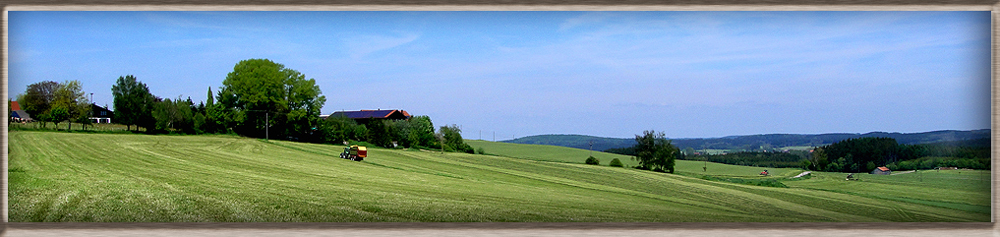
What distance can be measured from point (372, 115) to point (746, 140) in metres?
5.65

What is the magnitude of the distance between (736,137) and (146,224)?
787cm

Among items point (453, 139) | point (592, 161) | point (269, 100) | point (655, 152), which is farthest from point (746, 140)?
point (269, 100)

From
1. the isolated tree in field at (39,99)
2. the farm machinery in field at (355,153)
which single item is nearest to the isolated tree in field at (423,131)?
the farm machinery in field at (355,153)

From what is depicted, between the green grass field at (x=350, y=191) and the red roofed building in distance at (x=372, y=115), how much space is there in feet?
1.93

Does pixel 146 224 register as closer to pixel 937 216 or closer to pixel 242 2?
pixel 242 2

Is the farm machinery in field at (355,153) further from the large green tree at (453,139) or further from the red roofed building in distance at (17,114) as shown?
the red roofed building in distance at (17,114)

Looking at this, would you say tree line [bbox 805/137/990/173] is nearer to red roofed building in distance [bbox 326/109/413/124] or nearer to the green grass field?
the green grass field

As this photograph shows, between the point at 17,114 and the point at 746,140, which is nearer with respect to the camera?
the point at 17,114

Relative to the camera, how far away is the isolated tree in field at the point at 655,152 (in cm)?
819

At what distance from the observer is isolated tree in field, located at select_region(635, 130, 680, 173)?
8188 mm

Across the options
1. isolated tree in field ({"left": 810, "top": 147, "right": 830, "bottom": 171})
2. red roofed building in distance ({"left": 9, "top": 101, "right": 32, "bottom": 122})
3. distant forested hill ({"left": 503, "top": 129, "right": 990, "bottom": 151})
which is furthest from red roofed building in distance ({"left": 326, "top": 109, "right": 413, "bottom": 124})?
isolated tree in field ({"left": 810, "top": 147, "right": 830, "bottom": 171})

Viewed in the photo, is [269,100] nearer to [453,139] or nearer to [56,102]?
[56,102]

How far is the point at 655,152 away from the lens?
8539 mm

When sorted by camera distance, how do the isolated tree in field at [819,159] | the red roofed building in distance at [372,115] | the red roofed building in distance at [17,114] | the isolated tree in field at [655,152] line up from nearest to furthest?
the red roofed building in distance at [17,114] < the isolated tree in field at [819,159] < the red roofed building in distance at [372,115] < the isolated tree in field at [655,152]
